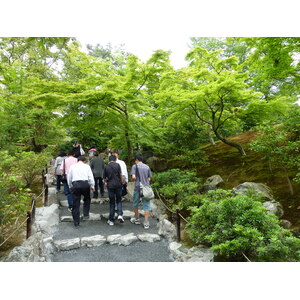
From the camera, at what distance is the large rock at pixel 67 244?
4.36 m

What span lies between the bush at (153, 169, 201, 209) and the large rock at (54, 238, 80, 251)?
2.55m

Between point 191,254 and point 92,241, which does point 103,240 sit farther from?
point 191,254

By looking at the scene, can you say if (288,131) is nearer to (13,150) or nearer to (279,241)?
(279,241)

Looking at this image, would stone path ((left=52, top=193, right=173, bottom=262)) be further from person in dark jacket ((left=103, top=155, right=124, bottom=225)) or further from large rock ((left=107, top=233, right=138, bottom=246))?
person in dark jacket ((left=103, top=155, right=124, bottom=225))

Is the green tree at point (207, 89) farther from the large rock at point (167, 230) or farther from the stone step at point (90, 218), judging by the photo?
the stone step at point (90, 218)

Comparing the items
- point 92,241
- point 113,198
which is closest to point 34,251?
point 92,241

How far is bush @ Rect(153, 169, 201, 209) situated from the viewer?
5.83 meters

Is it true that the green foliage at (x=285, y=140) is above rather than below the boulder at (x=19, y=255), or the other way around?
above

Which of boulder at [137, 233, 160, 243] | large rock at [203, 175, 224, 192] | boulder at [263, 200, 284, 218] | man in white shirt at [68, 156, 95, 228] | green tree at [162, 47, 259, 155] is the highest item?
green tree at [162, 47, 259, 155]

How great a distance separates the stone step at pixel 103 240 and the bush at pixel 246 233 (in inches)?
57.4

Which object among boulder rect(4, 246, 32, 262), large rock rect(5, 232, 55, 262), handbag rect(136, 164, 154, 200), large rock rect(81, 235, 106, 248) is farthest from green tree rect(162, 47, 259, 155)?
boulder rect(4, 246, 32, 262)

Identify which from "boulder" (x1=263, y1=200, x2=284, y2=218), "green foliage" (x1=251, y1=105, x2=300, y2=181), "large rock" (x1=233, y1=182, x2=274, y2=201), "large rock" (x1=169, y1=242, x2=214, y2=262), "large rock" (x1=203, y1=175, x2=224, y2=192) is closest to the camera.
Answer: "large rock" (x1=169, y1=242, x2=214, y2=262)

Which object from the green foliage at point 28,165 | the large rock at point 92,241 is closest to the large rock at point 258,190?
the large rock at point 92,241

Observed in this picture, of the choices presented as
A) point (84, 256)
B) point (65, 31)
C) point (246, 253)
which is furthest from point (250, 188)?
point (65, 31)
